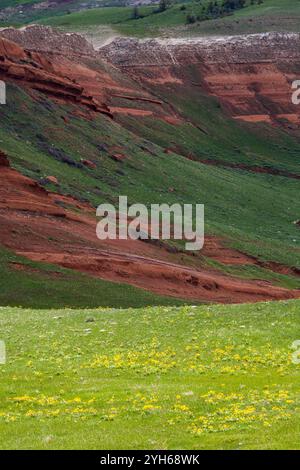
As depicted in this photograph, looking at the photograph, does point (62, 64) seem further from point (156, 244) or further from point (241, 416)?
Answer: point (241, 416)

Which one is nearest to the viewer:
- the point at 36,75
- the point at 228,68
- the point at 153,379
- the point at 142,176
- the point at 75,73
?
the point at 153,379

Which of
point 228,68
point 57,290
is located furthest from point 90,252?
point 228,68

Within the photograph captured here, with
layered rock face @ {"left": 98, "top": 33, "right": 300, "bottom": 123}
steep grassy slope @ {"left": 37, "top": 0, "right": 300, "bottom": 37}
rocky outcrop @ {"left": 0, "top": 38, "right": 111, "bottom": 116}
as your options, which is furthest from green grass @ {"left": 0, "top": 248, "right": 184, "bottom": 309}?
steep grassy slope @ {"left": 37, "top": 0, "right": 300, "bottom": 37}

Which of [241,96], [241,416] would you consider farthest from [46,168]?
[241,96]

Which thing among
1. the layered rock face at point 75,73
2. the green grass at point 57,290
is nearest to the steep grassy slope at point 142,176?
the layered rock face at point 75,73

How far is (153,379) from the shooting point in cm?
2445

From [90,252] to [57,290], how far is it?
6.72m

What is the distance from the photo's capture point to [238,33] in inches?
6063

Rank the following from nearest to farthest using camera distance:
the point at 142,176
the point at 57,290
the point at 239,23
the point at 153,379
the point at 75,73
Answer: the point at 153,379 < the point at 57,290 < the point at 142,176 < the point at 75,73 < the point at 239,23

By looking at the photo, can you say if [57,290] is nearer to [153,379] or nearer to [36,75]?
[153,379]

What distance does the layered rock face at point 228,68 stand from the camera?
13938cm

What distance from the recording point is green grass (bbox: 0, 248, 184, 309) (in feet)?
168

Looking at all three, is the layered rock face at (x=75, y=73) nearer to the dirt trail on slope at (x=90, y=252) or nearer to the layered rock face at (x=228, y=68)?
the layered rock face at (x=228, y=68)

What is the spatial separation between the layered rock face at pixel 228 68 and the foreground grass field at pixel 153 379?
104 m
